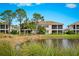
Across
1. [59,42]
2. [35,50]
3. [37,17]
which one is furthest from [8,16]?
[59,42]

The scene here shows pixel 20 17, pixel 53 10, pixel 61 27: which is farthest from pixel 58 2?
pixel 20 17

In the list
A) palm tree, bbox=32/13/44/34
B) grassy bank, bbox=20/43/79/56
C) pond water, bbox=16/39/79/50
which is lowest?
grassy bank, bbox=20/43/79/56

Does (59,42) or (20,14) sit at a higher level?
(20,14)

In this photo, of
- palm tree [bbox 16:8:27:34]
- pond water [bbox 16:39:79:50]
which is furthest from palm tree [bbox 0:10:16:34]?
pond water [bbox 16:39:79:50]

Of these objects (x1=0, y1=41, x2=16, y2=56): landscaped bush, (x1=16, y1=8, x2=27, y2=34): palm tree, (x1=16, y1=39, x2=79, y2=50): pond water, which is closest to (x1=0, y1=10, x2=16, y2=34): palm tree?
(x1=16, y1=8, x2=27, y2=34): palm tree

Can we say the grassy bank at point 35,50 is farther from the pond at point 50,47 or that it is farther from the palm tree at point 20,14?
the palm tree at point 20,14

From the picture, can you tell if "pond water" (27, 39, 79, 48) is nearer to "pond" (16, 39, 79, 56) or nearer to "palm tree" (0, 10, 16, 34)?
"pond" (16, 39, 79, 56)

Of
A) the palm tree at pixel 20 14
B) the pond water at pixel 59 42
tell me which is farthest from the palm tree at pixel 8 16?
the pond water at pixel 59 42

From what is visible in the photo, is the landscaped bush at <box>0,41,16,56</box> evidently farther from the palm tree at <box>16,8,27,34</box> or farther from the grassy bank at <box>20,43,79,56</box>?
the palm tree at <box>16,8,27,34</box>

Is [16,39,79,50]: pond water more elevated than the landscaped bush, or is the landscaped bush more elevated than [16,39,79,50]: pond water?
[16,39,79,50]: pond water

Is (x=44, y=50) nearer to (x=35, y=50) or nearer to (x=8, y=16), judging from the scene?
(x=35, y=50)

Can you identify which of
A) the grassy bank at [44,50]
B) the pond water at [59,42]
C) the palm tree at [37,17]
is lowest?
the grassy bank at [44,50]

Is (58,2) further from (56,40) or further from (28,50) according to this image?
(28,50)

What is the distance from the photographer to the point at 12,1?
265cm
